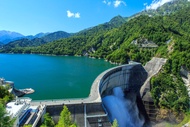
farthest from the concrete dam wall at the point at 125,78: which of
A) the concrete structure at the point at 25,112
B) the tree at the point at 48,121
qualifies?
the concrete structure at the point at 25,112

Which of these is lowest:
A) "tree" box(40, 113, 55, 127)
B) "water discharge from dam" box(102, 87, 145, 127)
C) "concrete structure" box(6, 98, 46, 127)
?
"water discharge from dam" box(102, 87, 145, 127)

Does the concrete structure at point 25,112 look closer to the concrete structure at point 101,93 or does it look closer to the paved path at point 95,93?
the concrete structure at point 101,93

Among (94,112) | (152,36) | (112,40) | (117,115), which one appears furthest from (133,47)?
(94,112)

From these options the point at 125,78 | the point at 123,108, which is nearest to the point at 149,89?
the point at 125,78

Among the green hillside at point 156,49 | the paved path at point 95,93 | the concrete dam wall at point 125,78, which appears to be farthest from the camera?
the green hillside at point 156,49

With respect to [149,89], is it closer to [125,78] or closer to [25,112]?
[125,78]

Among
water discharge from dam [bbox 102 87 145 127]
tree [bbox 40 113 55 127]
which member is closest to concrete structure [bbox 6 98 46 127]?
tree [bbox 40 113 55 127]

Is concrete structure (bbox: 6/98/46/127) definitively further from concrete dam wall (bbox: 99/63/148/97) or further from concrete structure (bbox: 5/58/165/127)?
concrete dam wall (bbox: 99/63/148/97)


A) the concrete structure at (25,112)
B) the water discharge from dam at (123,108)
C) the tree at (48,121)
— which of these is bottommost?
the water discharge from dam at (123,108)
